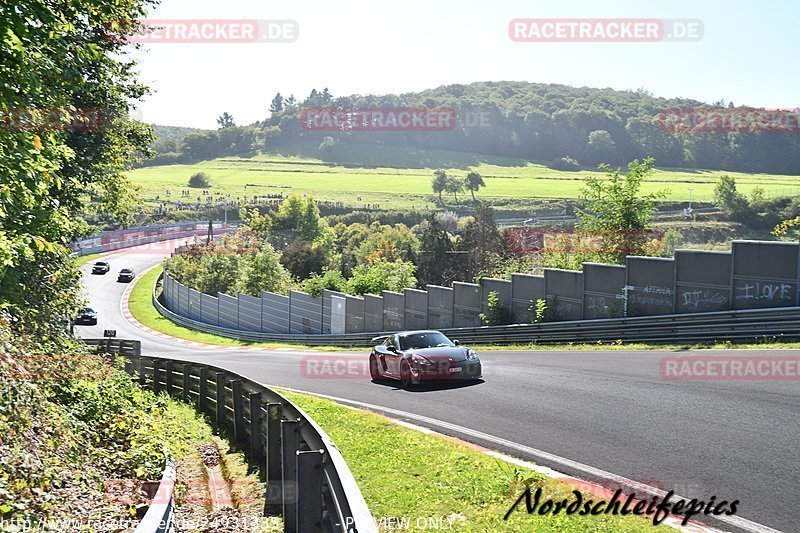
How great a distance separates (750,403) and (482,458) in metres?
4.51

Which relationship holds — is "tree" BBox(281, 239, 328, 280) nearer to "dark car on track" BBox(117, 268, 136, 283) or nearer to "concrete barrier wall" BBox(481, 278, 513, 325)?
"dark car on track" BBox(117, 268, 136, 283)

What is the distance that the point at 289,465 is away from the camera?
8.73m

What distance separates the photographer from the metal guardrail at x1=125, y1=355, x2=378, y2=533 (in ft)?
20.1

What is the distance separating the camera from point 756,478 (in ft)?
25.1

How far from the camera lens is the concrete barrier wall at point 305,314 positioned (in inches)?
1843

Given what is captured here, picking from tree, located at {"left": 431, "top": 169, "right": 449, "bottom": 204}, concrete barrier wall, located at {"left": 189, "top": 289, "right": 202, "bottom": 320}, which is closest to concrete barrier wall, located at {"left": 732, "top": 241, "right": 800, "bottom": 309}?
concrete barrier wall, located at {"left": 189, "top": 289, "right": 202, "bottom": 320}

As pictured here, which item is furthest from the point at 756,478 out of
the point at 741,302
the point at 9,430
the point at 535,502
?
the point at 741,302

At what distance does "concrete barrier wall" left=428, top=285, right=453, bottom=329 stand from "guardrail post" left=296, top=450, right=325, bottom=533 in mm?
27080

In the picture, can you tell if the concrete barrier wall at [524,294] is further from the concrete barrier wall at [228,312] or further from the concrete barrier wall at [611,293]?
the concrete barrier wall at [228,312]

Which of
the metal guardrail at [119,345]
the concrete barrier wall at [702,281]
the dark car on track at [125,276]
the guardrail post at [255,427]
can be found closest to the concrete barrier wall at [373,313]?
the metal guardrail at [119,345]

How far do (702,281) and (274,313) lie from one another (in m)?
36.0

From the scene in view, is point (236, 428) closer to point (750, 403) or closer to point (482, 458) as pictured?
point (482, 458)

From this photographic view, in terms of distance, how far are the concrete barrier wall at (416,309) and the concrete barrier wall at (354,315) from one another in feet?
16.6

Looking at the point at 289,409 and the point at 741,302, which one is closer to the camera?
the point at 289,409
